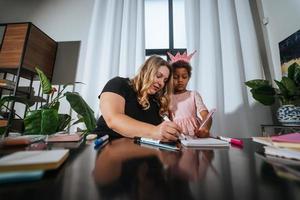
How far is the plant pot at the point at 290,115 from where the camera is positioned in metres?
1.14

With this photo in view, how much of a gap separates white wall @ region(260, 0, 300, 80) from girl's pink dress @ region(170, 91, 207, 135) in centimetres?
88

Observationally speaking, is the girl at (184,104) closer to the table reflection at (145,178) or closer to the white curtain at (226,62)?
the white curtain at (226,62)

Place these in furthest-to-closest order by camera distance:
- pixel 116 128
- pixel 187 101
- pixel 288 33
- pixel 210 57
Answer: pixel 210 57 → pixel 288 33 → pixel 187 101 → pixel 116 128

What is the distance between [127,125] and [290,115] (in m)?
1.10

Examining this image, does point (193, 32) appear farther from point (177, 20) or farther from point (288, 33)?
point (288, 33)

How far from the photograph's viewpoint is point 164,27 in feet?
6.78

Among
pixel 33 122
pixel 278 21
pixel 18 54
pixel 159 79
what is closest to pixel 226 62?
pixel 278 21

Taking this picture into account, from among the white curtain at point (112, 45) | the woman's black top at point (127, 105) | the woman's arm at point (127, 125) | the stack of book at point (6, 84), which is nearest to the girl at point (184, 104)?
the woman's black top at point (127, 105)

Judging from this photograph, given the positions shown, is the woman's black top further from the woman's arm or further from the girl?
the girl

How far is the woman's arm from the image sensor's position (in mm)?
582

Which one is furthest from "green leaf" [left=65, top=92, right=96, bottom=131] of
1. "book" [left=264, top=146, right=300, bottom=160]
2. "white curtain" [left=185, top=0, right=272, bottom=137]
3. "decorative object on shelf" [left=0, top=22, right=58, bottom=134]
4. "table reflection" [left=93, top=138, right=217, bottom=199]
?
"white curtain" [left=185, top=0, right=272, bottom=137]

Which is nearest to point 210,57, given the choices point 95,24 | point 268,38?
point 268,38

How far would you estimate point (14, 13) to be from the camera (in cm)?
212

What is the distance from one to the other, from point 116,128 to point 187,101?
754mm
